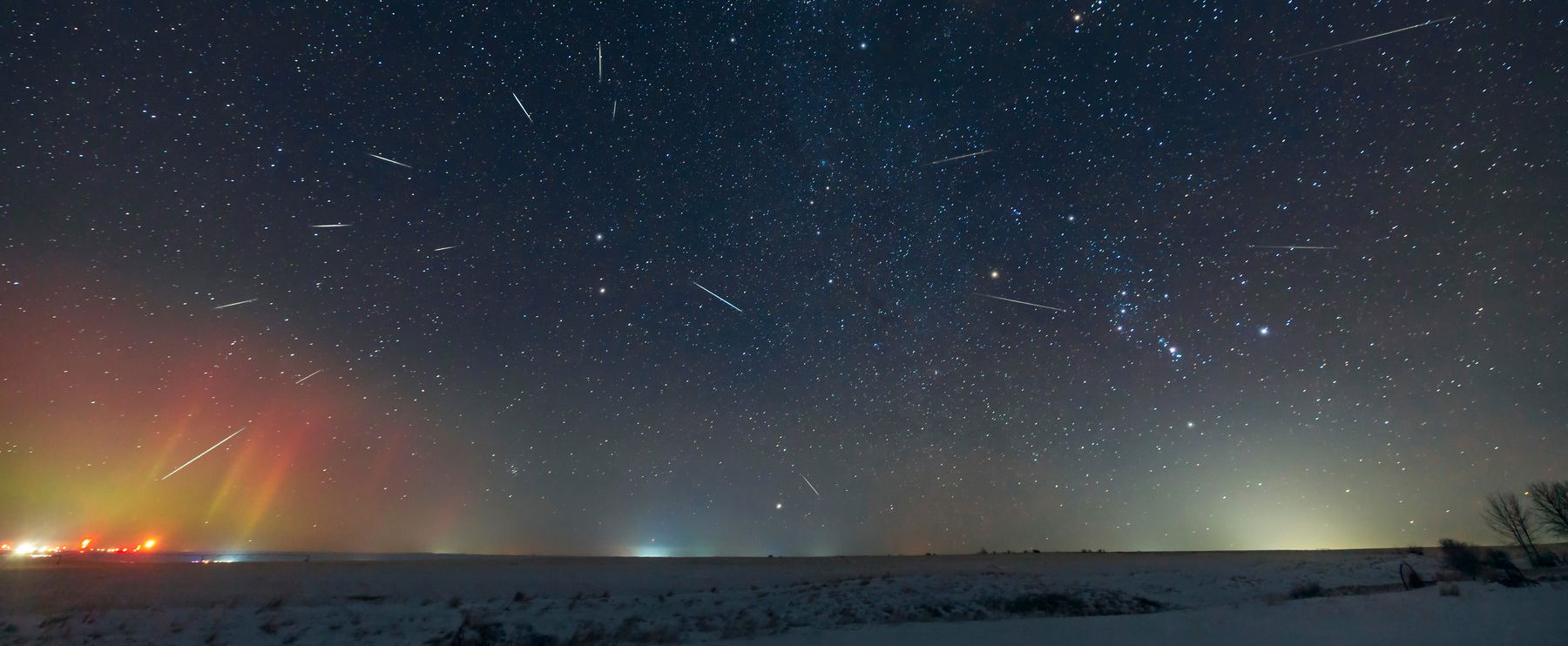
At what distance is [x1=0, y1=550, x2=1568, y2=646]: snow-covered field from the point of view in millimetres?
12227

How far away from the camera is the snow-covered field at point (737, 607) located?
1223 cm

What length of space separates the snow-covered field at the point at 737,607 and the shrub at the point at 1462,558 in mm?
2336

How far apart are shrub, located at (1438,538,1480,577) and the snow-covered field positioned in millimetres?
2336

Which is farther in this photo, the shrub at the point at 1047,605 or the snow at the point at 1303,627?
the shrub at the point at 1047,605

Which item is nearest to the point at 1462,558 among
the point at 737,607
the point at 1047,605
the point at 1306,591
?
the point at 1306,591

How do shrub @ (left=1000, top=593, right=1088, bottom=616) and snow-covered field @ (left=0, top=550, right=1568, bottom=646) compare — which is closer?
snow-covered field @ (left=0, top=550, right=1568, bottom=646)

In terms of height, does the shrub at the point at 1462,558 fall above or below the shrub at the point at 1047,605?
above

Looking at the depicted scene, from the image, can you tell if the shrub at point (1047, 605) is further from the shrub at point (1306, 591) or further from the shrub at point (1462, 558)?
the shrub at point (1462, 558)

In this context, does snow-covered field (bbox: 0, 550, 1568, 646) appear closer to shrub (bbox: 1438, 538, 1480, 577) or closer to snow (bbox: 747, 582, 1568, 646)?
snow (bbox: 747, 582, 1568, 646)

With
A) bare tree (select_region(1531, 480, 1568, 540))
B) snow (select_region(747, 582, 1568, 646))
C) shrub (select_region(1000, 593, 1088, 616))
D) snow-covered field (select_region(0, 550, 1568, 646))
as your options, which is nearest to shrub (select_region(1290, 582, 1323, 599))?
snow-covered field (select_region(0, 550, 1568, 646))

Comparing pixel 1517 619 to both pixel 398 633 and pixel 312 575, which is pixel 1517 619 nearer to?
pixel 398 633

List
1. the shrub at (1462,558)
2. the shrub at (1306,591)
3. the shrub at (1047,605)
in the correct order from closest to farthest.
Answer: the shrub at (1047,605)
the shrub at (1306,591)
the shrub at (1462,558)

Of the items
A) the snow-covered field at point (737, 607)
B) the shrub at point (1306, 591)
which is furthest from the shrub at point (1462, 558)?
the shrub at point (1306, 591)

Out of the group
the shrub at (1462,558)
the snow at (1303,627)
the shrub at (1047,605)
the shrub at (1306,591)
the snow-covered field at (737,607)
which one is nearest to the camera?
the snow at (1303,627)
